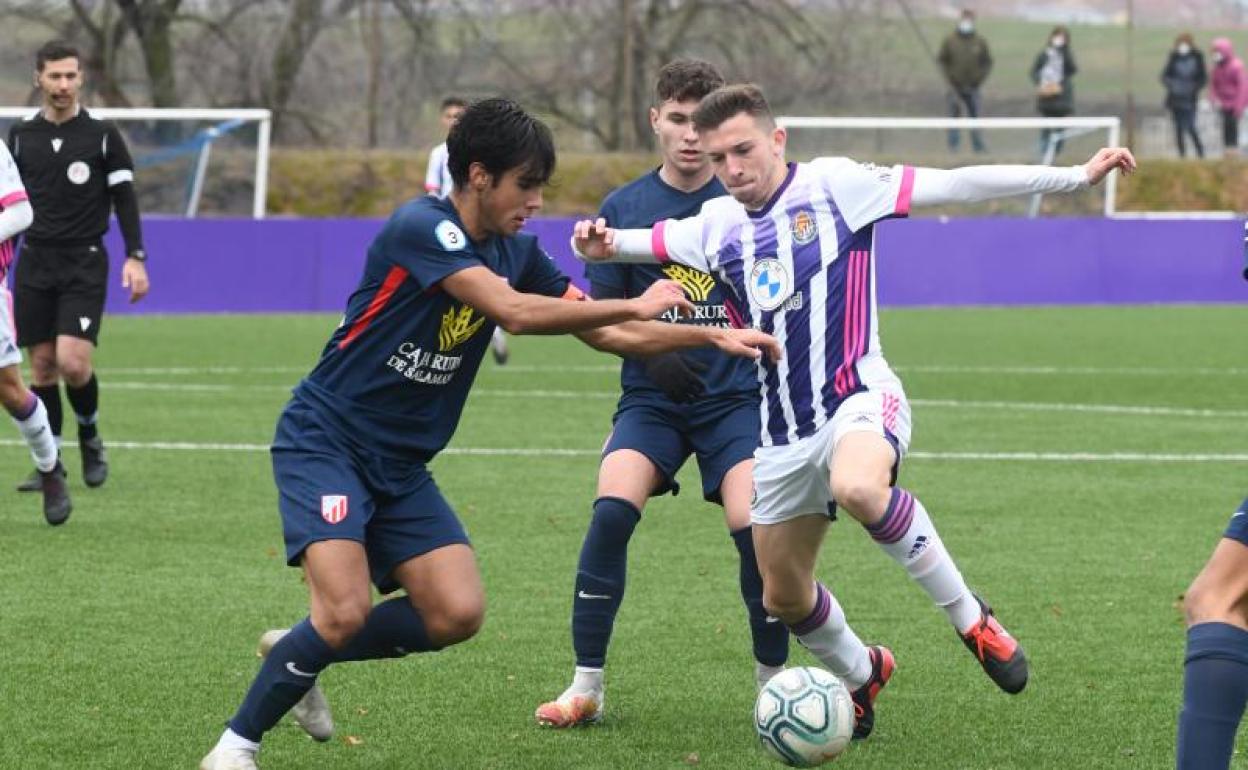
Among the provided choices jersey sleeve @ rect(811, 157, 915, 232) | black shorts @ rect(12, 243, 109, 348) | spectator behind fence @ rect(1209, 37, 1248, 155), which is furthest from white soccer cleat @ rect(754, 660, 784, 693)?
spectator behind fence @ rect(1209, 37, 1248, 155)

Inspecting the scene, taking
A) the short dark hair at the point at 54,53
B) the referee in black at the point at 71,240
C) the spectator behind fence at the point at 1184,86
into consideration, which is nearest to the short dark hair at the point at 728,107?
the short dark hair at the point at 54,53

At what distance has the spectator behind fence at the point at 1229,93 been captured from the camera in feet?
111

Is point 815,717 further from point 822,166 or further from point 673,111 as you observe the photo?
point 673,111

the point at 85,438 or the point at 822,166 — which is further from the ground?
the point at 822,166

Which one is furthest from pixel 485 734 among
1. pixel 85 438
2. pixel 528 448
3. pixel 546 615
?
pixel 528 448

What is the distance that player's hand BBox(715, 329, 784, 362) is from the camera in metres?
5.68

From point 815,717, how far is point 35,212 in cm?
700

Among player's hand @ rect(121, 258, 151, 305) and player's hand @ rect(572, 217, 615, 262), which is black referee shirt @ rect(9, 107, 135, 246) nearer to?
player's hand @ rect(121, 258, 151, 305)

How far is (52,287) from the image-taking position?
11297 millimetres

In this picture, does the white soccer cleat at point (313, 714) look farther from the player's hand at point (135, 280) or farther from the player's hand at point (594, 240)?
the player's hand at point (135, 280)

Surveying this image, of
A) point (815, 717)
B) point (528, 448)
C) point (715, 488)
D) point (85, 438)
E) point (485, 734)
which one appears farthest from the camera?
point (528, 448)

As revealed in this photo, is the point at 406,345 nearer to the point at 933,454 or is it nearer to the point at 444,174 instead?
the point at 933,454

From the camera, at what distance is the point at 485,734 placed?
6.25 meters

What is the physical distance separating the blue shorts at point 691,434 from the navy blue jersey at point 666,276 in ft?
0.16
